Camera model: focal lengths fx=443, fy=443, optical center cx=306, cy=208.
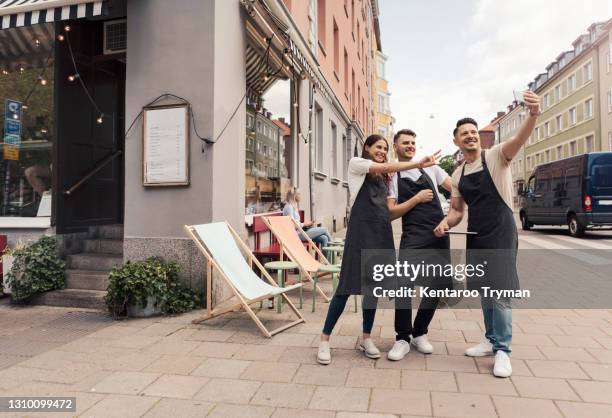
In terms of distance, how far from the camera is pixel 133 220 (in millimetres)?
5672

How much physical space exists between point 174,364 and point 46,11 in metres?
4.54

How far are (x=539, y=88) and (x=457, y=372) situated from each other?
166 feet

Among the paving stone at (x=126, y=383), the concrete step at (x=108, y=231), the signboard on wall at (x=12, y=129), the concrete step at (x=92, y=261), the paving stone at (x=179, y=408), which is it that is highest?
the signboard on wall at (x=12, y=129)

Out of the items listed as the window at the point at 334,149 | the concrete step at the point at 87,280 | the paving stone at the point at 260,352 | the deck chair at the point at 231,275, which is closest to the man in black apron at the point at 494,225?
the paving stone at the point at 260,352

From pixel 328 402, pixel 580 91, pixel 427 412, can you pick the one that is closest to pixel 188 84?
pixel 328 402

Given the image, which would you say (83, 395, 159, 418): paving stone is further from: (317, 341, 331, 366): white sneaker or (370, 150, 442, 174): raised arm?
(370, 150, 442, 174): raised arm

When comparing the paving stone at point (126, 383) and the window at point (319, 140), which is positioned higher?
the window at point (319, 140)

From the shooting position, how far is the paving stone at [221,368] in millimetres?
3292

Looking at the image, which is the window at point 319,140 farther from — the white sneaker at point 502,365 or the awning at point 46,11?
the white sneaker at point 502,365

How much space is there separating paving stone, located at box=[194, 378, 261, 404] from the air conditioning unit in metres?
5.53

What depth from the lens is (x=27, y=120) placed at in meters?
6.36

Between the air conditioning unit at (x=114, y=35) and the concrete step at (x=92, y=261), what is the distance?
307cm

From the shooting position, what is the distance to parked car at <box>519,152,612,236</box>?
13.0 m

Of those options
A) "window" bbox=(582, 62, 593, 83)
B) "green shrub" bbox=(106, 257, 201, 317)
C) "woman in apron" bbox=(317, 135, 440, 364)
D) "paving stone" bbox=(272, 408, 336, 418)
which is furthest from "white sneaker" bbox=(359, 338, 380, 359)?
"window" bbox=(582, 62, 593, 83)
